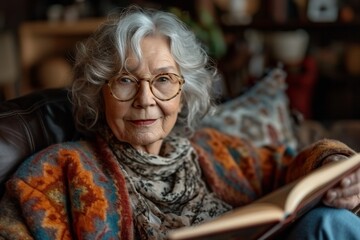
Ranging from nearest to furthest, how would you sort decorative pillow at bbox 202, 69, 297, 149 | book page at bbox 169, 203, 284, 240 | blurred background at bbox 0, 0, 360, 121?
book page at bbox 169, 203, 284, 240 → decorative pillow at bbox 202, 69, 297, 149 → blurred background at bbox 0, 0, 360, 121

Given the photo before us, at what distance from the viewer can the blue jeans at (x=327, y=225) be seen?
135 centimetres

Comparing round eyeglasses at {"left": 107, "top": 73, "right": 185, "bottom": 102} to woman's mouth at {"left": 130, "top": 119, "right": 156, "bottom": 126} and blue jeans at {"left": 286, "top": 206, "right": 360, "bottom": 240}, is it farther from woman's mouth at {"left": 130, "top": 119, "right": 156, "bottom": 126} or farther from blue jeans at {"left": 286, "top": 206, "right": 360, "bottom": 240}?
blue jeans at {"left": 286, "top": 206, "right": 360, "bottom": 240}

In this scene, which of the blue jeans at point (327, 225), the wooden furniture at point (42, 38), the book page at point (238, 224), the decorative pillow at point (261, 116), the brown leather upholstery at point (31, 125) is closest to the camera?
the book page at point (238, 224)

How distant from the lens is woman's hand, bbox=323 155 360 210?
141 cm

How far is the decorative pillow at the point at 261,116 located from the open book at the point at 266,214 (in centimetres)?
101

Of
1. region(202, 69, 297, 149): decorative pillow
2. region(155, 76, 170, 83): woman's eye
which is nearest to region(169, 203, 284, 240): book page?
region(155, 76, 170, 83): woman's eye

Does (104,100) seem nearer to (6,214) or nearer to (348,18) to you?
(6,214)

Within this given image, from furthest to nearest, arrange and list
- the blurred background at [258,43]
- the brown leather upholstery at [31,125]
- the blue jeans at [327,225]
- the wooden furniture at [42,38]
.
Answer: the wooden furniture at [42,38]
the blurred background at [258,43]
the brown leather upholstery at [31,125]
the blue jeans at [327,225]

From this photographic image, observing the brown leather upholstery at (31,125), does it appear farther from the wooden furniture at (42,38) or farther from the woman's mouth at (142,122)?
the wooden furniture at (42,38)

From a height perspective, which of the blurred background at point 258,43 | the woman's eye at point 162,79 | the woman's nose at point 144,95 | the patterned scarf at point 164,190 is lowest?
the blurred background at point 258,43

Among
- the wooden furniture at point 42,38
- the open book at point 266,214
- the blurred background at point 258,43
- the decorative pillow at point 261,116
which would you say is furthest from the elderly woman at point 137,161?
the wooden furniture at point 42,38

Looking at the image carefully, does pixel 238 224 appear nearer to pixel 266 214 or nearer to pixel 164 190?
pixel 266 214

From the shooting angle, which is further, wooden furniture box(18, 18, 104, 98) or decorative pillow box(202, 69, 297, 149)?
wooden furniture box(18, 18, 104, 98)

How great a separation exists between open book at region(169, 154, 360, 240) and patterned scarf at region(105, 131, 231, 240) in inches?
16.3
